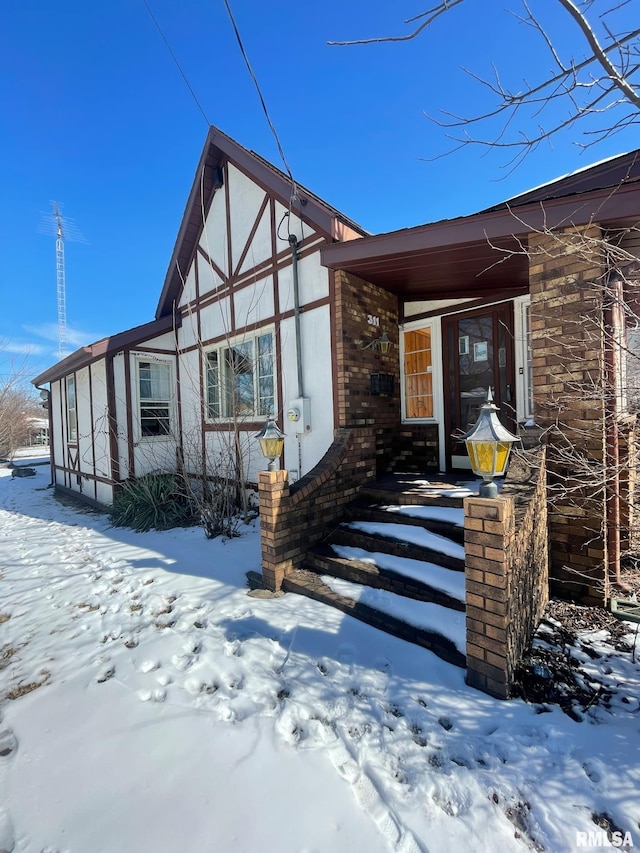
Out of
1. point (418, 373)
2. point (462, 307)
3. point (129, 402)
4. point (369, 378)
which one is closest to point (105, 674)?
point (369, 378)

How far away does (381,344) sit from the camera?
18.9 feet

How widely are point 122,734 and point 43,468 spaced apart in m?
19.1

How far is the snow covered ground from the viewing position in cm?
168

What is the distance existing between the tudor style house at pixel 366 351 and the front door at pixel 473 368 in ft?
0.07

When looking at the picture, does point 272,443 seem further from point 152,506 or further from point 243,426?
point 152,506

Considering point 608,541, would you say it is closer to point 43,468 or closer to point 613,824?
point 613,824

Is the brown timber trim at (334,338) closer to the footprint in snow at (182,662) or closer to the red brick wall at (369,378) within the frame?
the red brick wall at (369,378)

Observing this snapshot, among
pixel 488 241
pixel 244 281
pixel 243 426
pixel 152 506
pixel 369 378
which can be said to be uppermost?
pixel 244 281

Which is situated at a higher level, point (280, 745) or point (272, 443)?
point (272, 443)

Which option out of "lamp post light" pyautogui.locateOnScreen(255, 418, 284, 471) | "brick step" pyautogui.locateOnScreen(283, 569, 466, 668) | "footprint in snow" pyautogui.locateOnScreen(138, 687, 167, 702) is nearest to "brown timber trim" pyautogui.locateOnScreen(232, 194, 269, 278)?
"lamp post light" pyautogui.locateOnScreen(255, 418, 284, 471)

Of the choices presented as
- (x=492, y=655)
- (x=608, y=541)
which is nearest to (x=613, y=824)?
(x=492, y=655)

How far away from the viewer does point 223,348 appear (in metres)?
7.64

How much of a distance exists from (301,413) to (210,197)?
17.3 feet

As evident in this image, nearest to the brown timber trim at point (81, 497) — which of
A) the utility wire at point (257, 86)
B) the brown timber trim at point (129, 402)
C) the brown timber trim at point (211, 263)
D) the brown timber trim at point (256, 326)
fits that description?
the brown timber trim at point (129, 402)
